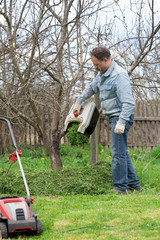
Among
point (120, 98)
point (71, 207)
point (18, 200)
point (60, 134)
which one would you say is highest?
point (120, 98)

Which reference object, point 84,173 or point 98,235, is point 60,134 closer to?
point 84,173

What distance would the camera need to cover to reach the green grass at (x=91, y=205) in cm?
310

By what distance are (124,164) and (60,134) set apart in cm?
179

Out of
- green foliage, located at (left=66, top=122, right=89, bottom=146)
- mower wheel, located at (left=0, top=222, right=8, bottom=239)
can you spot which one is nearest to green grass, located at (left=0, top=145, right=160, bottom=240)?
mower wheel, located at (left=0, top=222, right=8, bottom=239)

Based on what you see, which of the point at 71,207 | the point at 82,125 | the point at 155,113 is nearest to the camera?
the point at 71,207

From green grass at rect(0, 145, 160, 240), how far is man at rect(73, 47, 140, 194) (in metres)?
0.30

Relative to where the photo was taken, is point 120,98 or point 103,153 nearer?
point 120,98

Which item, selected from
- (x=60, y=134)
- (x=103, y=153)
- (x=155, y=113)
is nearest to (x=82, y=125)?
(x=60, y=134)

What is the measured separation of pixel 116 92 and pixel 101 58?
51cm

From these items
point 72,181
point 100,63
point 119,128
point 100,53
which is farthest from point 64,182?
point 100,53

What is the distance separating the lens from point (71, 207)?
4109 millimetres

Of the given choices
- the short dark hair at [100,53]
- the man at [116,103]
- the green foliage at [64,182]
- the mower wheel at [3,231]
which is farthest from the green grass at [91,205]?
the short dark hair at [100,53]

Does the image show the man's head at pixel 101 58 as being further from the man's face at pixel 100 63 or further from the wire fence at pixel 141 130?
the wire fence at pixel 141 130

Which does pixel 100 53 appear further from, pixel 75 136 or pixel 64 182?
pixel 64 182
